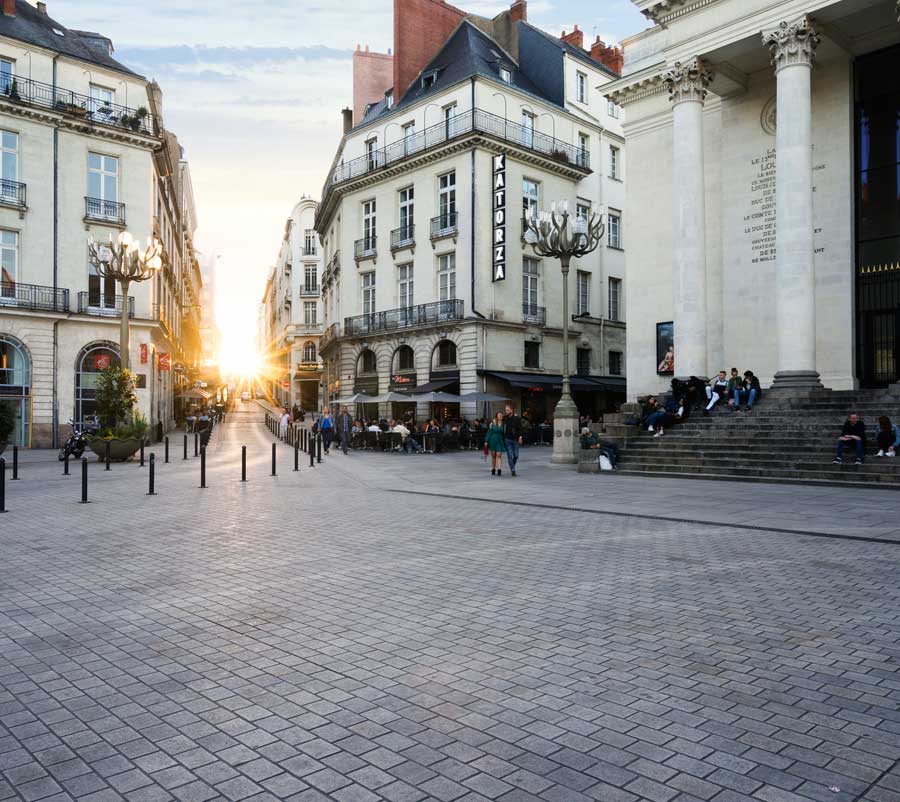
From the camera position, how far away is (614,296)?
4228 cm

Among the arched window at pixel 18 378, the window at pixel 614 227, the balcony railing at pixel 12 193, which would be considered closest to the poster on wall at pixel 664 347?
the window at pixel 614 227

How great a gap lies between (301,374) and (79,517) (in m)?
60.1

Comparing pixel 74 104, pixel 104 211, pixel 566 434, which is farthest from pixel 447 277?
pixel 74 104

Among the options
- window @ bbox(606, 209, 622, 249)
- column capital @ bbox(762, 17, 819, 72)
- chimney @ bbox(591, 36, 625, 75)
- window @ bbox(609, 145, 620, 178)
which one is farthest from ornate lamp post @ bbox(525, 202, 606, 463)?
chimney @ bbox(591, 36, 625, 75)

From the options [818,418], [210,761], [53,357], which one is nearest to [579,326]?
[818,418]

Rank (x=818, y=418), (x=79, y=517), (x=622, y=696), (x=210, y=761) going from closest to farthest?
(x=210, y=761), (x=622, y=696), (x=79, y=517), (x=818, y=418)

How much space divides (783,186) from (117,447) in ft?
66.9

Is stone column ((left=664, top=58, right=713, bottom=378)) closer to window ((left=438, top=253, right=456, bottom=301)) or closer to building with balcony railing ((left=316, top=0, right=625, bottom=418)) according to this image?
building with balcony railing ((left=316, top=0, right=625, bottom=418))

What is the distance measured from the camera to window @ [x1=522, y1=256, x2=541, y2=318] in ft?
121

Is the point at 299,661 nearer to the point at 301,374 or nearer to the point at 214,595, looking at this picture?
the point at 214,595

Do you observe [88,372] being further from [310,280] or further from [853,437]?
[310,280]

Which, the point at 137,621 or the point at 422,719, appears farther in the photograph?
the point at 137,621

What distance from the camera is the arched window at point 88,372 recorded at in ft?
101

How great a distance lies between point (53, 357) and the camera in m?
29.9
